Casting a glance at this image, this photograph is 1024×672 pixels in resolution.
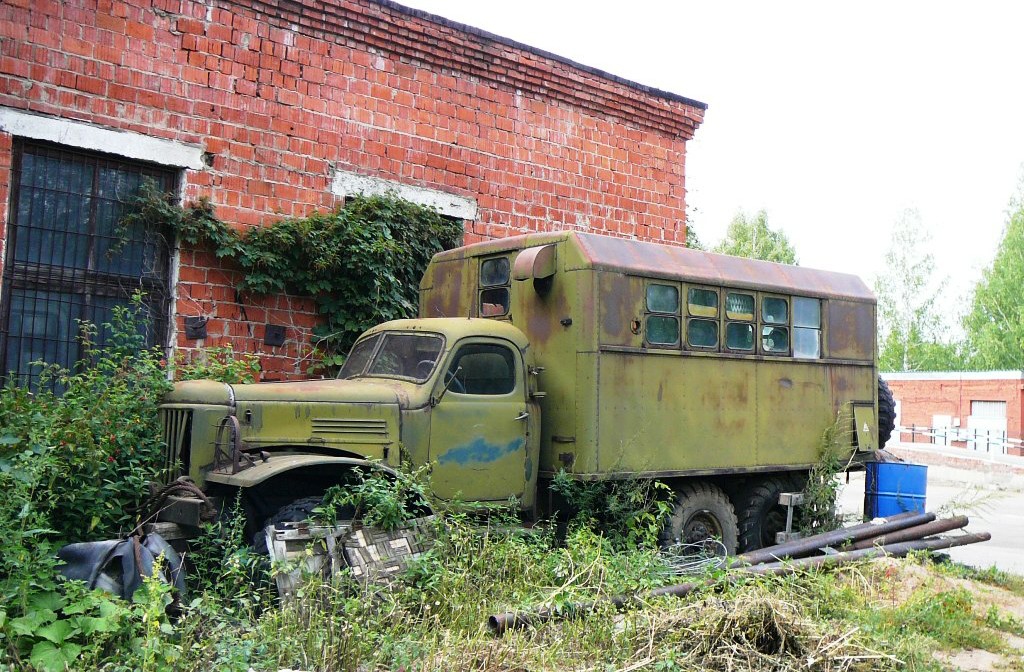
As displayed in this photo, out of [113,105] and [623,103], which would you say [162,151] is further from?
[623,103]

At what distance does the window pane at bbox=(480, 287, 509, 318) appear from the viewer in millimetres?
8906

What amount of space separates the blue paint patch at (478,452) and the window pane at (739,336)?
2.52 metres

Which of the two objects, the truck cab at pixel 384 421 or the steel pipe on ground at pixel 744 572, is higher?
the truck cab at pixel 384 421

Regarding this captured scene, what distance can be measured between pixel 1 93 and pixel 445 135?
4953 millimetres

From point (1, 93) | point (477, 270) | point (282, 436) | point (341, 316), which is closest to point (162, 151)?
point (1, 93)

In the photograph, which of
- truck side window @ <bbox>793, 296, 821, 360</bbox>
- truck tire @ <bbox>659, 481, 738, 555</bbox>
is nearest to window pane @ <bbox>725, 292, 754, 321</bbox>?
truck side window @ <bbox>793, 296, 821, 360</bbox>

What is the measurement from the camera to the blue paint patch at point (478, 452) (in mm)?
7525

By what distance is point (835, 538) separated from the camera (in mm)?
8492

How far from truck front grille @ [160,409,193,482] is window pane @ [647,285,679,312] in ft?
13.1

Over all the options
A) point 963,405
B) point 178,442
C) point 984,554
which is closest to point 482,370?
point 178,442

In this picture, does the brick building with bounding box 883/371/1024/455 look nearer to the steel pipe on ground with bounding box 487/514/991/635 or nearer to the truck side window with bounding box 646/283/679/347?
the steel pipe on ground with bounding box 487/514/991/635

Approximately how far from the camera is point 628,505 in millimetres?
8023

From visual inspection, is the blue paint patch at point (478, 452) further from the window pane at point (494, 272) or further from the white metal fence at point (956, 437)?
the white metal fence at point (956, 437)

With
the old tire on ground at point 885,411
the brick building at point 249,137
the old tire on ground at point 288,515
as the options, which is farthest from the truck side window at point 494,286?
the old tire on ground at point 885,411
